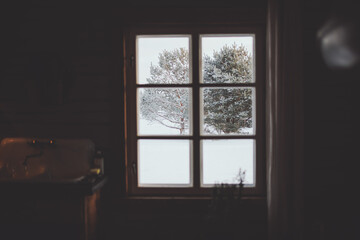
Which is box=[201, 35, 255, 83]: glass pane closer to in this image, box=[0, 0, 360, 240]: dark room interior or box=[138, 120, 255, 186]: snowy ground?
box=[0, 0, 360, 240]: dark room interior

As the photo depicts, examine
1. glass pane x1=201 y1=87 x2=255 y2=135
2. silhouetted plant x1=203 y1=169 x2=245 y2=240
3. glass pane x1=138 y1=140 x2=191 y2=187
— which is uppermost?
glass pane x1=201 y1=87 x2=255 y2=135

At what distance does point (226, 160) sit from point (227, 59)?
0.96 m

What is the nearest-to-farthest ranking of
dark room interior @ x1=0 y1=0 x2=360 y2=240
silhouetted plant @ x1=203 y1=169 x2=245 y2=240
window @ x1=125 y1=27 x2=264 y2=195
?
silhouetted plant @ x1=203 y1=169 x2=245 y2=240 → dark room interior @ x1=0 y1=0 x2=360 y2=240 → window @ x1=125 y1=27 x2=264 y2=195

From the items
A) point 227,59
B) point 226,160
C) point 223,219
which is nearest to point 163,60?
point 227,59

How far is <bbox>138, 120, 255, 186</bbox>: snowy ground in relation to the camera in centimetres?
233
